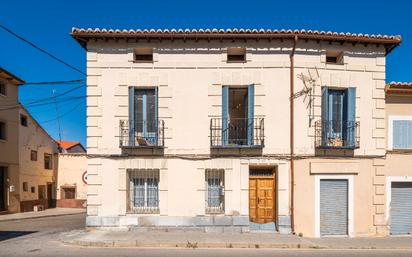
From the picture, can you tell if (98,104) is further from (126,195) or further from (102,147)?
(126,195)

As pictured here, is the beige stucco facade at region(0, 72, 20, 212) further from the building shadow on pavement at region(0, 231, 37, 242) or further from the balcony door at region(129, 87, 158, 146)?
the balcony door at region(129, 87, 158, 146)

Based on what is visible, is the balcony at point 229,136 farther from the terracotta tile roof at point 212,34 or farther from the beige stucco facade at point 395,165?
the beige stucco facade at point 395,165

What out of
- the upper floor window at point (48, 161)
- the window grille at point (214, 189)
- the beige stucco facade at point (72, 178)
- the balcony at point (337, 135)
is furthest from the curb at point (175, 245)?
the upper floor window at point (48, 161)

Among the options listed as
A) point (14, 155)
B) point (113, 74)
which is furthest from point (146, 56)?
point (14, 155)

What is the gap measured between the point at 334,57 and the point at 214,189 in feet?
21.9

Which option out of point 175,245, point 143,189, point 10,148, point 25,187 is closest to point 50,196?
point 25,187

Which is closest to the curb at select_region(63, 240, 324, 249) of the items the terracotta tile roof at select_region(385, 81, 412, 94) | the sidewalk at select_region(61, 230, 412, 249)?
the sidewalk at select_region(61, 230, 412, 249)

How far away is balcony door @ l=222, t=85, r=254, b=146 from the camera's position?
37.6ft

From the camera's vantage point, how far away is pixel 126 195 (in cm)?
1150

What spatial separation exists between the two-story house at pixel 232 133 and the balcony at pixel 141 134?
0.04 m

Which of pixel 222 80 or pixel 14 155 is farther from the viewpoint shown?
pixel 14 155

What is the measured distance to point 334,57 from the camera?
40.1 feet

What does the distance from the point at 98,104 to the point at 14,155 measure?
41.9 ft

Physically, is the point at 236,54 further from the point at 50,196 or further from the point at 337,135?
the point at 50,196
